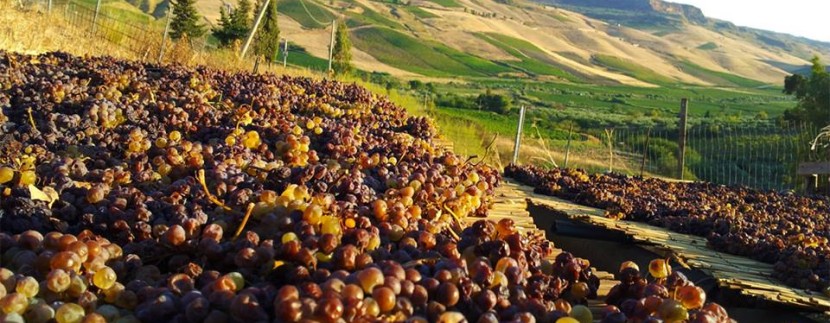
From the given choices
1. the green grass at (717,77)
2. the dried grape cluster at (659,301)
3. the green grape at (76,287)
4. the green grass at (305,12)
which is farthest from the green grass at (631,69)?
the green grape at (76,287)

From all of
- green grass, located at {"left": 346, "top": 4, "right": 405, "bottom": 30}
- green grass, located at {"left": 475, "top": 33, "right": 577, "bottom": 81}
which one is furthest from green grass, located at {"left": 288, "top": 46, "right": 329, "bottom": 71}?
green grass, located at {"left": 475, "top": 33, "right": 577, "bottom": 81}

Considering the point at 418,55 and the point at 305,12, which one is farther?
the point at 305,12

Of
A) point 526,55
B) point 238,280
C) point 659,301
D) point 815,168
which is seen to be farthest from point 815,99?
point 526,55

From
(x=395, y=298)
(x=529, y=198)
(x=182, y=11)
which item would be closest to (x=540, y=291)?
(x=395, y=298)

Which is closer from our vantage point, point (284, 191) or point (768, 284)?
point (284, 191)

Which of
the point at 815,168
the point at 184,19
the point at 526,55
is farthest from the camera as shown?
the point at 526,55

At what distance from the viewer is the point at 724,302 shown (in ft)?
13.1

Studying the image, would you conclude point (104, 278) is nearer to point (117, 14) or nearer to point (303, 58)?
point (117, 14)

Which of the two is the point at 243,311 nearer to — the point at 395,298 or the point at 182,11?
the point at 395,298

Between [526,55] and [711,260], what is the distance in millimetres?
109215

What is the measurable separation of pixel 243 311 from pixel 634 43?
162m

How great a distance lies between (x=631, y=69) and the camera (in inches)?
4680

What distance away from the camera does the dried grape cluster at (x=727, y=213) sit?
165 inches

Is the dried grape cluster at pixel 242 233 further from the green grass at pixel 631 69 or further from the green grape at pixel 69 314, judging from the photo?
the green grass at pixel 631 69
